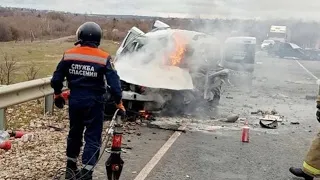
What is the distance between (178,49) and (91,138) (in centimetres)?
628

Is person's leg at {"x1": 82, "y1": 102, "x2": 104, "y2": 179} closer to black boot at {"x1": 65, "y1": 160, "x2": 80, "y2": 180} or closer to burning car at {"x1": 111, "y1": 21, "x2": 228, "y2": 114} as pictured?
black boot at {"x1": 65, "y1": 160, "x2": 80, "y2": 180}

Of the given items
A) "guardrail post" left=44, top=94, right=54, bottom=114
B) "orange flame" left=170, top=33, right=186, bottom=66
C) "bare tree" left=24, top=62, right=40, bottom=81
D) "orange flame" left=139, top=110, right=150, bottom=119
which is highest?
"orange flame" left=170, top=33, right=186, bottom=66

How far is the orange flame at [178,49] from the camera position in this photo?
11.3 m

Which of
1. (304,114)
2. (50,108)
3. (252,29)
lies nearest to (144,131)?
(50,108)

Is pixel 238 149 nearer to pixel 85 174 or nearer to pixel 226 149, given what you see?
pixel 226 149

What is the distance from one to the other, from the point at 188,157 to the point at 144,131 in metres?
2.03

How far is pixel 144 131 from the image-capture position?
30.3ft

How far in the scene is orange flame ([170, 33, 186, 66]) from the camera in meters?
11.3

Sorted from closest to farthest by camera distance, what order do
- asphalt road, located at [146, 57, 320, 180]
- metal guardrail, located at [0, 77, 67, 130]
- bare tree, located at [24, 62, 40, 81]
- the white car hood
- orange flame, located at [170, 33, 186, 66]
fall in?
asphalt road, located at [146, 57, 320, 180]
metal guardrail, located at [0, 77, 67, 130]
the white car hood
orange flame, located at [170, 33, 186, 66]
bare tree, located at [24, 62, 40, 81]

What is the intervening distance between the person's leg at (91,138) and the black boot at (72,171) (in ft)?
0.61

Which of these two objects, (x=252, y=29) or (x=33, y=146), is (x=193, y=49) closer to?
(x=33, y=146)

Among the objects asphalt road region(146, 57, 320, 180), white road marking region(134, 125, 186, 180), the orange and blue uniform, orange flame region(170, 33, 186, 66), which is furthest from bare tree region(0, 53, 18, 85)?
the orange and blue uniform

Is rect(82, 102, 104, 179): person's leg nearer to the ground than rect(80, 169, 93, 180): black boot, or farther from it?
farther from it

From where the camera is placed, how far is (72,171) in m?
5.65
